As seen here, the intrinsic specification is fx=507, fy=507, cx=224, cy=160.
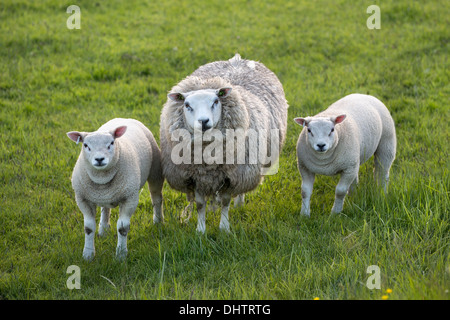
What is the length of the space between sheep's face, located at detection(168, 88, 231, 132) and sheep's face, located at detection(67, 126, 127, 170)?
0.72 metres

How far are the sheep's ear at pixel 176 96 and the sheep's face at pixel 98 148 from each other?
724 millimetres

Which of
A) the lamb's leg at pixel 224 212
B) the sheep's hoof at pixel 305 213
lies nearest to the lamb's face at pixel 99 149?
the lamb's leg at pixel 224 212

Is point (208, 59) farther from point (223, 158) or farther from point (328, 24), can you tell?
point (223, 158)

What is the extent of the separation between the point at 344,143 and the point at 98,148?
2.41 meters

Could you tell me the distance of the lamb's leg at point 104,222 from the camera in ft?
16.8

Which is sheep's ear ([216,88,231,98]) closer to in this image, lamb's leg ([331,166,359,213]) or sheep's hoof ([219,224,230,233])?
sheep's hoof ([219,224,230,233])

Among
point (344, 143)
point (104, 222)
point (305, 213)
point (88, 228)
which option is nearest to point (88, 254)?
point (88, 228)

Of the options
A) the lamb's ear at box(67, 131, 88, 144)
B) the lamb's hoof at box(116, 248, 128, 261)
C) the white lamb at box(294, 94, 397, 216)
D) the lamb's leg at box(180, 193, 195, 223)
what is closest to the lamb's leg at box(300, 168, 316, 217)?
the white lamb at box(294, 94, 397, 216)

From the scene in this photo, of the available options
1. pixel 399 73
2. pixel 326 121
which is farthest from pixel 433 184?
pixel 399 73

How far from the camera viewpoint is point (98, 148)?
425 centimetres

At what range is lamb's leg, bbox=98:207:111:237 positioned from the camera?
513 cm

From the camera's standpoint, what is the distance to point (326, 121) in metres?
4.83
